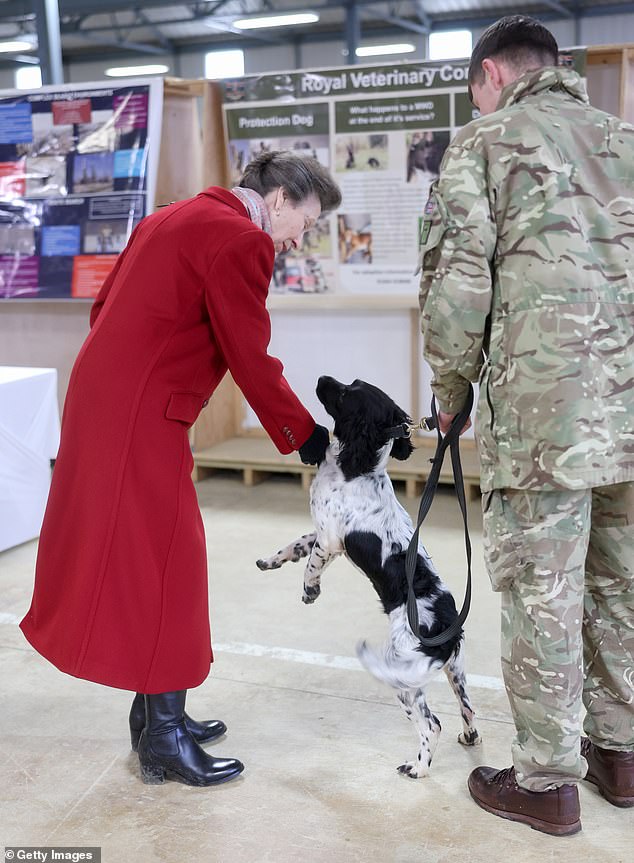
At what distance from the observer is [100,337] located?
6.66ft

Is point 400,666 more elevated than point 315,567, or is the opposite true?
point 315,567

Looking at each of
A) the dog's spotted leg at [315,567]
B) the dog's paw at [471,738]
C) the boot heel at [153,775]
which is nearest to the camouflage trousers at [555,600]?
the dog's paw at [471,738]

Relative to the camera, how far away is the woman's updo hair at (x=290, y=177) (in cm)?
208

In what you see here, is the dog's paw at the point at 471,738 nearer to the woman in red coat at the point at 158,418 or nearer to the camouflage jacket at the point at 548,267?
the woman in red coat at the point at 158,418

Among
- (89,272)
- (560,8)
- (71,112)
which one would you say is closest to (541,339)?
(89,272)

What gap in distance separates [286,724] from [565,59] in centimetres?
338

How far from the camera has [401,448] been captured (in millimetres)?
2291

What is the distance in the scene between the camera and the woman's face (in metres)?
2.10

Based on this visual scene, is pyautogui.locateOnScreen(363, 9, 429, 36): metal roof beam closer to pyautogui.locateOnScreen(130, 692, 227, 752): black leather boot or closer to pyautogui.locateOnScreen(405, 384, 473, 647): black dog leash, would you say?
pyautogui.locateOnScreen(405, 384, 473, 647): black dog leash

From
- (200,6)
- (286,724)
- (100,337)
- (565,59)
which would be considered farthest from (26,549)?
(200,6)

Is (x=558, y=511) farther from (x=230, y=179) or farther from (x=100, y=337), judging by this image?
(x=230, y=179)

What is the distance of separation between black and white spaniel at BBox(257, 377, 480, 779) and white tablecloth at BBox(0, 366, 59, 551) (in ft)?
6.58

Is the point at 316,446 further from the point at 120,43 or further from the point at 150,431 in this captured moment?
the point at 120,43

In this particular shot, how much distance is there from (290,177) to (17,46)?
1455 cm
